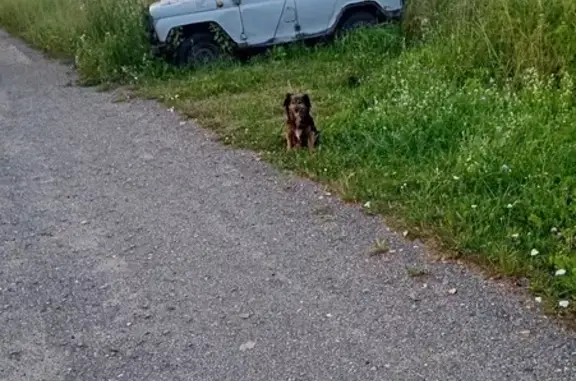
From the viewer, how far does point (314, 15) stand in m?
10.5

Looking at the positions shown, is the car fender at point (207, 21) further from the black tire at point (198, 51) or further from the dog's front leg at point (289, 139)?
the dog's front leg at point (289, 139)

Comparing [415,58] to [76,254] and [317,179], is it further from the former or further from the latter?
[76,254]

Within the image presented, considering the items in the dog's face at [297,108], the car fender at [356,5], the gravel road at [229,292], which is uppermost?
the car fender at [356,5]

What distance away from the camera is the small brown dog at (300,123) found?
6340 mm

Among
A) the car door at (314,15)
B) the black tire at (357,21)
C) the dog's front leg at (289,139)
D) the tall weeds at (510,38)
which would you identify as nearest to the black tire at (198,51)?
the car door at (314,15)

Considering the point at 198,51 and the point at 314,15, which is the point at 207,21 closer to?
the point at 198,51

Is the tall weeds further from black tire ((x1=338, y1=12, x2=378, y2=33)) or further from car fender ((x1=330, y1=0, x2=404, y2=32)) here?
black tire ((x1=338, y1=12, x2=378, y2=33))

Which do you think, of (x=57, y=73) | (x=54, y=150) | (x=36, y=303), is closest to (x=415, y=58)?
(x=54, y=150)

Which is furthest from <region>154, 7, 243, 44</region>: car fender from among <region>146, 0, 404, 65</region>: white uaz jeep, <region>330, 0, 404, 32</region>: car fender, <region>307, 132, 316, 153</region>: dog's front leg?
<region>307, 132, 316, 153</region>: dog's front leg

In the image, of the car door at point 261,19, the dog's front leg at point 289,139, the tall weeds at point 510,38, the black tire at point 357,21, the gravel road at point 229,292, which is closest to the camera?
the gravel road at point 229,292

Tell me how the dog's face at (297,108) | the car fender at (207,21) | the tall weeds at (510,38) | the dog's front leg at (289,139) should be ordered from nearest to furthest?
the dog's face at (297,108) < the dog's front leg at (289,139) < the tall weeds at (510,38) < the car fender at (207,21)

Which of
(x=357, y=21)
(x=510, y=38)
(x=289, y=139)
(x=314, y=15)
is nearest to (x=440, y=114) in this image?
(x=289, y=139)

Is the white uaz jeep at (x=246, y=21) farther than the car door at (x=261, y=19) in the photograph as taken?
No

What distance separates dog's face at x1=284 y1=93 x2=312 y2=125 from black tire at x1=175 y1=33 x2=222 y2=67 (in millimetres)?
4196
